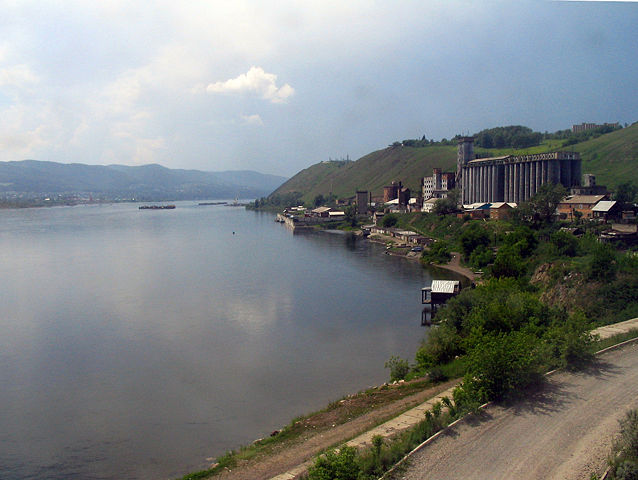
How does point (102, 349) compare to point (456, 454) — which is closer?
point (456, 454)

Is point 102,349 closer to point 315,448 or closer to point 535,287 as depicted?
point 315,448

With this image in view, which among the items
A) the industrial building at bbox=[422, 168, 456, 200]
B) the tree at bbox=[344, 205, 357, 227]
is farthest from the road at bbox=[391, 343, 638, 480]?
the tree at bbox=[344, 205, 357, 227]

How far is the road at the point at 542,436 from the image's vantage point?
2.71 meters

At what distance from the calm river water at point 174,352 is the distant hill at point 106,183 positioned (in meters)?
69.0

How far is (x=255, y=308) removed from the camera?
8766 mm

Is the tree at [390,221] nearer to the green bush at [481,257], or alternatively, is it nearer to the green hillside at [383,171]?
the green bush at [481,257]

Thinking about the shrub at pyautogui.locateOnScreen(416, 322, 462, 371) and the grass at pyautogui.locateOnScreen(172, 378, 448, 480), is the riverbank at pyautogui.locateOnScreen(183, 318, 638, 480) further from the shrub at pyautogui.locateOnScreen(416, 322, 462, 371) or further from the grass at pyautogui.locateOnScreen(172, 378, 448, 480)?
the shrub at pyautogui.locateOnScreen(416, 322, 462, 371)

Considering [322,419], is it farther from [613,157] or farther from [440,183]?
[613,157]

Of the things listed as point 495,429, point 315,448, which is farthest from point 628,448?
point 315,448

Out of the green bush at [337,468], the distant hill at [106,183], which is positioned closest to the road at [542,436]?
the green bush at [337,468]

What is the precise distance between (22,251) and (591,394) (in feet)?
55.5

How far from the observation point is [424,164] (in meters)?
34.8

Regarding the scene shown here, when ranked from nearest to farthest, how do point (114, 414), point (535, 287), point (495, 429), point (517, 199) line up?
point (495, 429) → point (114, 414) → point (535, 287) → point (517, 199)

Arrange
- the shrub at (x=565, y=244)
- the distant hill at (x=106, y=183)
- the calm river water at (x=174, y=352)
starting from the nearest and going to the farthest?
the calm river water at (x=174, y=352)
the shrub at (x=565, y=244)
the distant hill at (x=106, y=183)
